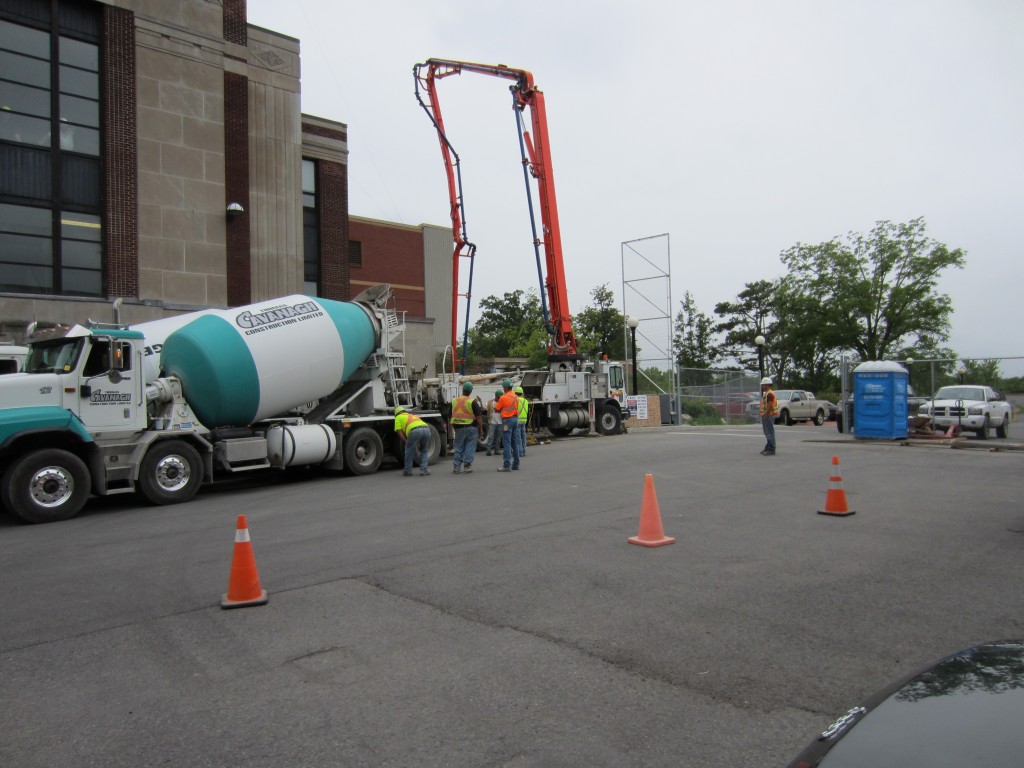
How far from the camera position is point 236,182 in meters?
24.8

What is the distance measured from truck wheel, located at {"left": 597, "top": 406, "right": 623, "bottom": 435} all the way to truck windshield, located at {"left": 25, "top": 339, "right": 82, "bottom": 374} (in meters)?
17.2

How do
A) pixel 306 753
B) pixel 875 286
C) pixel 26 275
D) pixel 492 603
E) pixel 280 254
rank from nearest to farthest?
pixel 306 753, pixel 492 603, pixel 26 275, pixel 280 254, pixel 875 286

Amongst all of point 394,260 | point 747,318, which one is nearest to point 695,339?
point 747,318

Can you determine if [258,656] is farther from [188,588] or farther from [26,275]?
[26,275]

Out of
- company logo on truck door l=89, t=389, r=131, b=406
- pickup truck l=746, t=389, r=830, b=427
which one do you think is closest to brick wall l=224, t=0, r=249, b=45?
company logo on truck door l=89, t=389, r=131, b=406

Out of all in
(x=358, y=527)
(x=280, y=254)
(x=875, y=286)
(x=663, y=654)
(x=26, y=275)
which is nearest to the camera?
(x=663, y=654)

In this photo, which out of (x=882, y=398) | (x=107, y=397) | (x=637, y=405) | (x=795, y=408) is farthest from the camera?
(x=795, y=408)

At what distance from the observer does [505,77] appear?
964 inches

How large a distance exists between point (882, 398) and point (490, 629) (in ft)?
58.4

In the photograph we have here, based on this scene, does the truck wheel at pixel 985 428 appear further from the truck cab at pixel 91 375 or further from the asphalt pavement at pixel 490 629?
the truck cab at pixel 91 375

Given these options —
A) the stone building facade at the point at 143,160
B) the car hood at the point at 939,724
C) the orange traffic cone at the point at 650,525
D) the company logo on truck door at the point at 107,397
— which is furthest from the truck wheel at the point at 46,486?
the car hood at the point at 939,724

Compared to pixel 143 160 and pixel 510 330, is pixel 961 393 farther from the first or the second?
pixel 510 330

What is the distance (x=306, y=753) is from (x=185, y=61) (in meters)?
25.0

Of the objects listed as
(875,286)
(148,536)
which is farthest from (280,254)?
(875,286)
